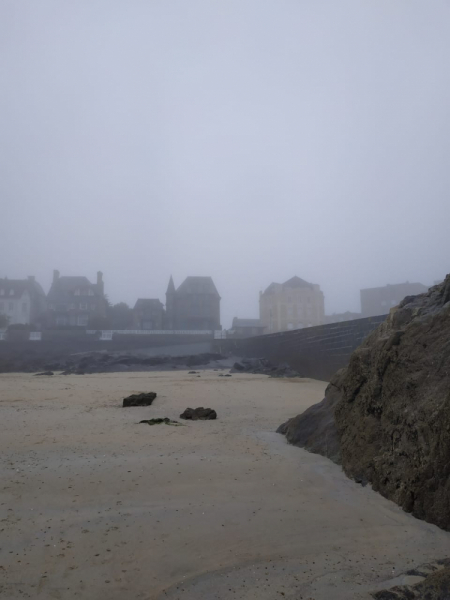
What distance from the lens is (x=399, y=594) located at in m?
1.53

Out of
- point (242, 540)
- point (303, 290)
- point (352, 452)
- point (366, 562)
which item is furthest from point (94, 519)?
point (303, 290)

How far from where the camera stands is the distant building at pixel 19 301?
54.2 m

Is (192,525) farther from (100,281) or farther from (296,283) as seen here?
(100,281)

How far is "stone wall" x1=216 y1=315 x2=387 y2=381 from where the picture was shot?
443 inches

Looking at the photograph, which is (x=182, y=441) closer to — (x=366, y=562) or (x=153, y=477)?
(x=153, y=477)

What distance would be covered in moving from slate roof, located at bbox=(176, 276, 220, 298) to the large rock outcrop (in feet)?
172

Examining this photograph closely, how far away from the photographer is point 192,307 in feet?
183

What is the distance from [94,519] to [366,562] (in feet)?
4.45

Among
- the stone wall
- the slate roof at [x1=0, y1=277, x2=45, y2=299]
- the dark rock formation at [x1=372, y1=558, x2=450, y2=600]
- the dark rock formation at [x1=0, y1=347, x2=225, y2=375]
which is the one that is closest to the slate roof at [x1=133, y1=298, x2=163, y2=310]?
the slate roof at [x1=0, y1=277, x2=45, y2=299]

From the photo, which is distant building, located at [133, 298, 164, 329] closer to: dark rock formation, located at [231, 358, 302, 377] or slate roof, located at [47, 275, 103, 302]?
slate roof, located at [47, 275, 103, 302]

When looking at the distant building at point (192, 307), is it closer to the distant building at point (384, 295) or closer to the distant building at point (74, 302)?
the distant building at point (74, 302)

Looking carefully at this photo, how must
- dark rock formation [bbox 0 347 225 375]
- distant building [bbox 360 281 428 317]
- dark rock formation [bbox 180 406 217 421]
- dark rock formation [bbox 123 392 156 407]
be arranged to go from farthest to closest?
distant building [bbox 360 281 428 317] < dark rock formation [bbox 0 347 225 375] < dark rock formation [bbox 123 392 156 407] < dark rock formation [bbox 180 406 217 421]

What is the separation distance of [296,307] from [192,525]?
57.8 metres

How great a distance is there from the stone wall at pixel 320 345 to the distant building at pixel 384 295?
135 feet
